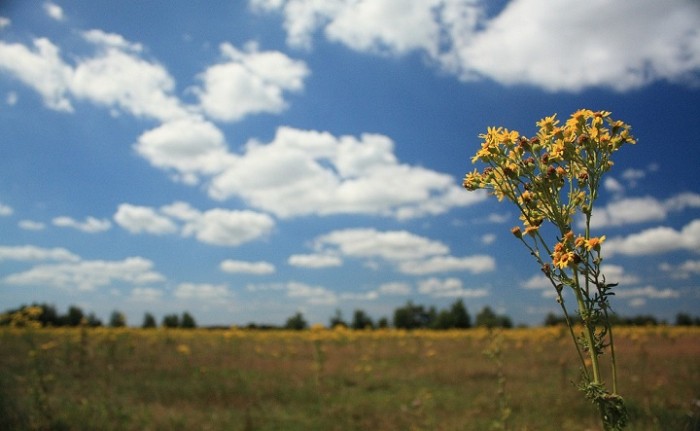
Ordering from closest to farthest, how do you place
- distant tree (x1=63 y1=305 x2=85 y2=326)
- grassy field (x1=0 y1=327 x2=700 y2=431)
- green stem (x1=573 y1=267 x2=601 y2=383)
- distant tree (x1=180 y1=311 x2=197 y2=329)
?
green stem (x1=573 y1=267 x2=601 y2=383), grassy field (x1=0 y1=327 x2=700 y2=431), distant tree (x1=63 y1=305 x2=85 y2=326), distant tree (x1=180 y1=311 x2=197 y2=329)

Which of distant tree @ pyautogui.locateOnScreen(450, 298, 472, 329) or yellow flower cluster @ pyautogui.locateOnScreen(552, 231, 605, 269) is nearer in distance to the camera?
yellow flower cluster @ pyautogui.locateOnScreen(552, 231, 605, 269)

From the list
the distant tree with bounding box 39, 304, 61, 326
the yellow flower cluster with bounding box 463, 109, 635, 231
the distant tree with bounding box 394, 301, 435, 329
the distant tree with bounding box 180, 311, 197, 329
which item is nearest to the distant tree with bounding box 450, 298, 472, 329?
the distant tree with bounding box 394, 301, 435, 329

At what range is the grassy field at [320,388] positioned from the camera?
22.8 feet

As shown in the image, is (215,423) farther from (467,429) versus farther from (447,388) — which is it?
(447,388)

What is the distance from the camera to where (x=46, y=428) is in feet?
21.0

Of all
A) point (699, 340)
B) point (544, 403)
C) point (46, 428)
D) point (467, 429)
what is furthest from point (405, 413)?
point (699, 340)

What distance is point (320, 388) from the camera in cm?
997

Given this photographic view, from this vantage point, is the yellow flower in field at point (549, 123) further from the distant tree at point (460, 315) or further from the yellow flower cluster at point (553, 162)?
the distant tree at point (460, 315)

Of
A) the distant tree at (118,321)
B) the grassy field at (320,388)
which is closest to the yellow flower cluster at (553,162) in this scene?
the grassy field at (320,388)

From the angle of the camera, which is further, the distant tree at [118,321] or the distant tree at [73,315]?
the distant tree at [73,315]

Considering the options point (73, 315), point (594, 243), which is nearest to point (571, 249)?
point (594, 243)

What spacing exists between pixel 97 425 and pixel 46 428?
68 cm

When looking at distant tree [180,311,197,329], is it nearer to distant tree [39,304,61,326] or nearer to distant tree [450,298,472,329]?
distant tree [39,304,61,326]

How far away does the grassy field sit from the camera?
694cm
